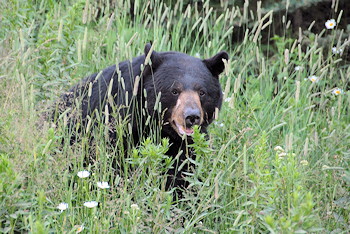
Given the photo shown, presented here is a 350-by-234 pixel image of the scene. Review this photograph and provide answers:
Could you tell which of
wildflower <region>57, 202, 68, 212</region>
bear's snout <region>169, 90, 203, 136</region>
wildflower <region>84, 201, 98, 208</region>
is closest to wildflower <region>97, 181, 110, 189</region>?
wildflower <region>84, 201, 98, 208</region>

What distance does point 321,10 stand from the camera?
25.4ft

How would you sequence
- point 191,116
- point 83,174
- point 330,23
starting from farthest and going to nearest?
point 330,23 < point 191,116 < point 83,174

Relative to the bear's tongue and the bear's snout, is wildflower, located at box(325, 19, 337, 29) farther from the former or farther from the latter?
the bear's tongue

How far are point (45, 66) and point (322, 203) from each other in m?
Answer: 2.41

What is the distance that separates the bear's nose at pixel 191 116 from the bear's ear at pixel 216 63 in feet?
2.21

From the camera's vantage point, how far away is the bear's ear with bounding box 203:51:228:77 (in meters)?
4.57

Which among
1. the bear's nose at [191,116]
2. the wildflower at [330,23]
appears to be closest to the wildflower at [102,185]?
the bear's nose at [191,116]

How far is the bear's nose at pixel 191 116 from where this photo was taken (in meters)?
4.06

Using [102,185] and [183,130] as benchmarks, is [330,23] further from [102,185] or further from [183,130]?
[102,185]

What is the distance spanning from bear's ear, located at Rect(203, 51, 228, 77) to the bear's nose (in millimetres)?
672

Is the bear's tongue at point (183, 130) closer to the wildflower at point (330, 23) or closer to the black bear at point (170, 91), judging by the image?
the black bear at point (170, 91)

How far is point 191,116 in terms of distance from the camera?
4066 millimetres

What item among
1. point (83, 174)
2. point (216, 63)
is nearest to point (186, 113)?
point (216, 63)

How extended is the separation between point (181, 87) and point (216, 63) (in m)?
0.42
